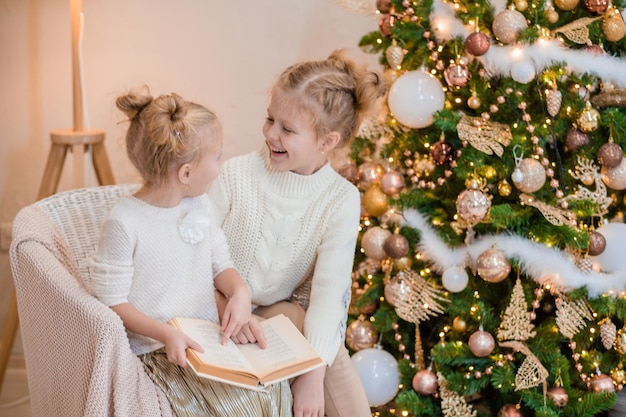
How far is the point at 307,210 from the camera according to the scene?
1689 millimetres

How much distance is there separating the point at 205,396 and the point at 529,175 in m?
0.85

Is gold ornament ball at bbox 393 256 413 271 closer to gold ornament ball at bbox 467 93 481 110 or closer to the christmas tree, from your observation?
the christmas tree

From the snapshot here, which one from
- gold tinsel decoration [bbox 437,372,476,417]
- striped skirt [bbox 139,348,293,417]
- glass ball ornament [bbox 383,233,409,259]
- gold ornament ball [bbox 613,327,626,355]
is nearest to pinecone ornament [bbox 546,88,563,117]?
glass ball ornament [bbox 383,233,409,259]

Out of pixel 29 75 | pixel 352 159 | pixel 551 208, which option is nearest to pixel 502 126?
pixel 551 208

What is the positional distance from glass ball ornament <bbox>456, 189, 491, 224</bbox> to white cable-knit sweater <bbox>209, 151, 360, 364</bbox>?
24cm

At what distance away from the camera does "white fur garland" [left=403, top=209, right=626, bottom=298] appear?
180 cm

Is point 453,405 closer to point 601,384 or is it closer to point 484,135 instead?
point 601,384

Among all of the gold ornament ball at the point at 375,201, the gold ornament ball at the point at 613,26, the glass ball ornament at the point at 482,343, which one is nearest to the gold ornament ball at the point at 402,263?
the gold ornament ball at the point at 375,201

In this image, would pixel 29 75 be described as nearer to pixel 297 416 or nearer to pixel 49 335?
pixel 49 335

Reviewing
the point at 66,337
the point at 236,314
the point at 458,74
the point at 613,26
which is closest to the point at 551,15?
the point at 613,26

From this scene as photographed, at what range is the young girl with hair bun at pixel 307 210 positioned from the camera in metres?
1.61

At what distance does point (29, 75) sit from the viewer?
246cm

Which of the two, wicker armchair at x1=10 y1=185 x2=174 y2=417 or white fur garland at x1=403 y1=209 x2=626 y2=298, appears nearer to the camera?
wicker armchair at x1=10 y1=185 x2=174 y2=417

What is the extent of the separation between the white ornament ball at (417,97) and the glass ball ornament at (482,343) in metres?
0.50
